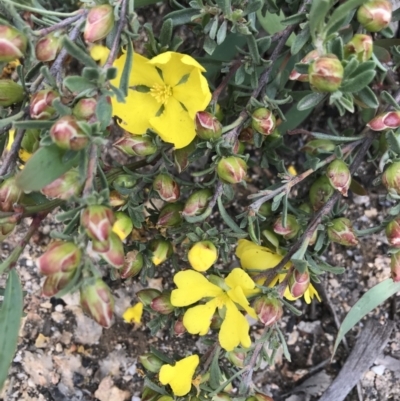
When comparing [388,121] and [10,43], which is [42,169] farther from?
[388,121]

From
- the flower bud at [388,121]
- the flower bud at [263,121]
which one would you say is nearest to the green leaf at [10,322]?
the flower bud at [263,121]

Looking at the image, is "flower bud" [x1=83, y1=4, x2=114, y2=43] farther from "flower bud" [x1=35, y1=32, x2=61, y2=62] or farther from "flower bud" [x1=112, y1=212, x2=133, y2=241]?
"flower bud" [x1=112, y1=212, x2=133, y2=241]

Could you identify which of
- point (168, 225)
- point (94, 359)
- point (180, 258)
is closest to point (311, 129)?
point (180, 258)

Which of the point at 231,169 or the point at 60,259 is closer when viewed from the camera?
the point at 60,259

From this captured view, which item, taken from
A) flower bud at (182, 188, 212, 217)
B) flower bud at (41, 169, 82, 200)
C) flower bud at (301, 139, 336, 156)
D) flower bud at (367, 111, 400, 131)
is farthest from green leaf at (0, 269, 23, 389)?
flower bud at (367, 111, 400, 131)

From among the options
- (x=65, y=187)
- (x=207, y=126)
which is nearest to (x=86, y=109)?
(x=65, y=187)

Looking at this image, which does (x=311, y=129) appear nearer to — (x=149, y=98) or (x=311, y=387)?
(x=149, y=98)

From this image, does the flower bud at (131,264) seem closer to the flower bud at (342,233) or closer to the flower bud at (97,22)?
the flower bud at (342,233)
